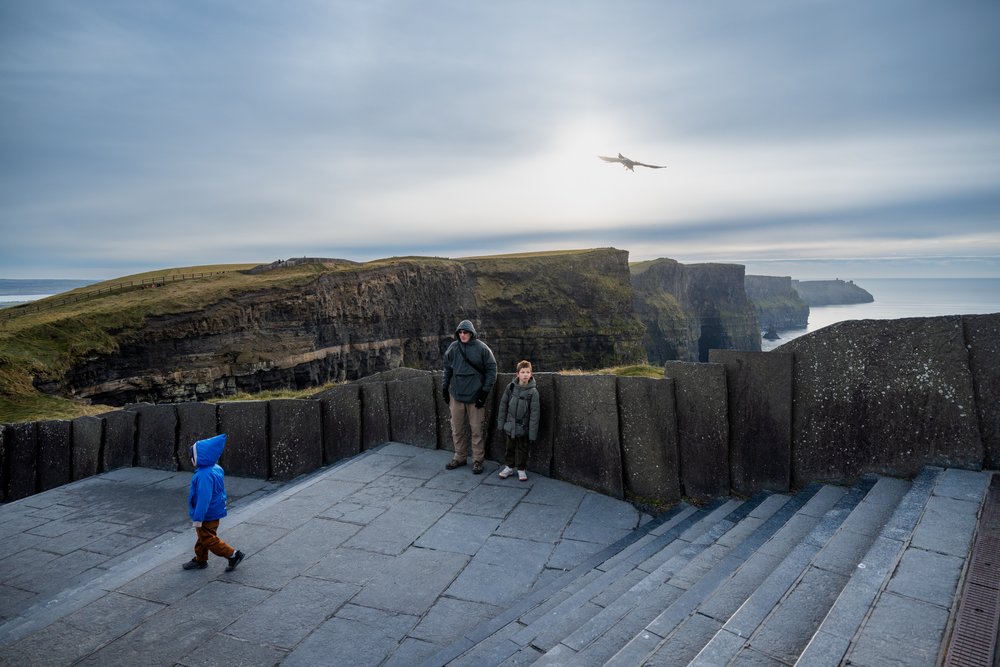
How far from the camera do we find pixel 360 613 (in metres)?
4.26

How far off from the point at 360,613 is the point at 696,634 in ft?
8.50

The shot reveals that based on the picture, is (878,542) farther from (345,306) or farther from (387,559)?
(345,306)

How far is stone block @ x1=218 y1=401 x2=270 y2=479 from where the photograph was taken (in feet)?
29.8

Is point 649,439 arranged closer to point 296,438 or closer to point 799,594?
point 799,594

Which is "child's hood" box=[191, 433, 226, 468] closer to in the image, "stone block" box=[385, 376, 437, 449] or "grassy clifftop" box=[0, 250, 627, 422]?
"stone block" box=[385, 376, 437, 449]

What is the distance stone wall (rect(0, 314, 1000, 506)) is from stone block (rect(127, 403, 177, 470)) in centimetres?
142

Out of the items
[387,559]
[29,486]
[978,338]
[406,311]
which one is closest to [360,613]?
[387,559]

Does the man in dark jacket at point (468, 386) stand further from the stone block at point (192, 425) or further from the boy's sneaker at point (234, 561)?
the stone block at point (192, 425)

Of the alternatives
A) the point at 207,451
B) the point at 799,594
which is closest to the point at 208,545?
the point at 207,451

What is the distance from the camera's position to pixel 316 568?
4.96m

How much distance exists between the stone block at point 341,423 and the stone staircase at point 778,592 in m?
5.06

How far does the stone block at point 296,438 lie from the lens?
29.0 feet

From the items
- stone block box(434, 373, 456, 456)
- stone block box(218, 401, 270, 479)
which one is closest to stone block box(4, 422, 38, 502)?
stone block box(218, 401, 270, 479)

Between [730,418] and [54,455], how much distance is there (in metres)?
12.7
